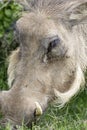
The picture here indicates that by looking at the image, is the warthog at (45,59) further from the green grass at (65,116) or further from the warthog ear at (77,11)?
the green grass at (65,116)

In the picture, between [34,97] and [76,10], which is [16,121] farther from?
[76,10]

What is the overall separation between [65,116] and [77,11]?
1.06m

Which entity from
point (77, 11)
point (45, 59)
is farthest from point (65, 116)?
point (77, 11)

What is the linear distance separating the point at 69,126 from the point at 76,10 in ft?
3.57

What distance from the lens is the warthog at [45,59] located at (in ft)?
15.6

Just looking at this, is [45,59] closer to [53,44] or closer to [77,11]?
[53,44]

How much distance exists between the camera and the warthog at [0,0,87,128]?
4746 millimetres

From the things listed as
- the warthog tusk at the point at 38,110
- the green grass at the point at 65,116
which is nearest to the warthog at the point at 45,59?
the warthog tusk at the point at 38,110

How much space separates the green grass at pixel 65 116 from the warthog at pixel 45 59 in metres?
0.19

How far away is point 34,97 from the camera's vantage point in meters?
4.82

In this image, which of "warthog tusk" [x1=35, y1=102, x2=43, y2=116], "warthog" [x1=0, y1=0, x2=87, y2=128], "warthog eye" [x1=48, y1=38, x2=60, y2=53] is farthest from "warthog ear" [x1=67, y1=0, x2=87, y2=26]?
"warthog tusk" [x1=35, y1=102, x2=43, y2=116]

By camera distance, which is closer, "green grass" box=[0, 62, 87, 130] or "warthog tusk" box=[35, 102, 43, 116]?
"warthog tusk" box=[35, 102, 43, 116]

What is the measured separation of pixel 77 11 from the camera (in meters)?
5.36

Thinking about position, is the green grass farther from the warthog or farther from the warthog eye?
the warthog eye
